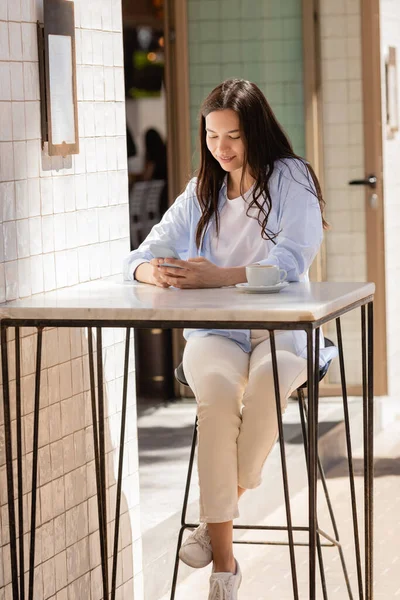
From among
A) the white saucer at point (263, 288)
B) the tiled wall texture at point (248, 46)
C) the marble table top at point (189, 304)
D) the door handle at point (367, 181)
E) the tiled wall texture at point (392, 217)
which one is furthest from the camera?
the tiled wall texture at point (392, 217)

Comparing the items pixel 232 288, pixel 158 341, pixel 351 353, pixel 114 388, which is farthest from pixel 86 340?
pixel 158 341

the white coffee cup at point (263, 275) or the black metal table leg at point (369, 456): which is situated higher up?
the white coffee cup at point (263, 275)

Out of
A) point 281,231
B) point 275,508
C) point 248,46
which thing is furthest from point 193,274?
point 248,46

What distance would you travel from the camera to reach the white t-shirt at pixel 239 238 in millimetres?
3121

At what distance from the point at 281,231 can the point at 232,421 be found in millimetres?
535

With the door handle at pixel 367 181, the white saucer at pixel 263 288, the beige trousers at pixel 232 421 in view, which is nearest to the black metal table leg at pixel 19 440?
the beige trousers at pixel 232 421

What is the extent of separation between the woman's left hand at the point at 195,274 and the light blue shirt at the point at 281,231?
4.9 inches

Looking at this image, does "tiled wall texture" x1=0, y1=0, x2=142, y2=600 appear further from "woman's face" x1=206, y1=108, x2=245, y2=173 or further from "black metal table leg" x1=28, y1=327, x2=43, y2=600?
"woman's face" x1=206, y1=108, x2=245, y2=173

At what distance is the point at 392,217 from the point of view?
6332 mm

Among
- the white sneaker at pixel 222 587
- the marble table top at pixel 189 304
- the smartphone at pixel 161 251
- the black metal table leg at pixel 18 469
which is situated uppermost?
the smartphone at pixel 161 251

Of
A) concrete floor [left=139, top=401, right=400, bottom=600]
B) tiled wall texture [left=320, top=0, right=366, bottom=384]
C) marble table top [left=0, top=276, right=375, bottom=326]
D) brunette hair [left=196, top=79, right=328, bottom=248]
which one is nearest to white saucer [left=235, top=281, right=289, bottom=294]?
marble table top [left=0, top=276, right=375, bottom=326]

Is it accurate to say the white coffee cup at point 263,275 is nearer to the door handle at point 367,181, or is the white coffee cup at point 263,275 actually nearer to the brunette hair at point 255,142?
the brunette hair at point 255,142

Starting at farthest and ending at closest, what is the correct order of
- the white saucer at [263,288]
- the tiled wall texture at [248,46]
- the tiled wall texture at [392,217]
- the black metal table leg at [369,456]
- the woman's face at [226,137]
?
the tiled wall texture at [392,217] → the tiled wall texture at [248,46] → the woman's face at [226,137] → the black metal table leg at [369,456] → the white saucer at [263,288]

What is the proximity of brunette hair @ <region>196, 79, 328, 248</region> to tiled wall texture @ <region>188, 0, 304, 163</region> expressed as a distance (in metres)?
2.58
